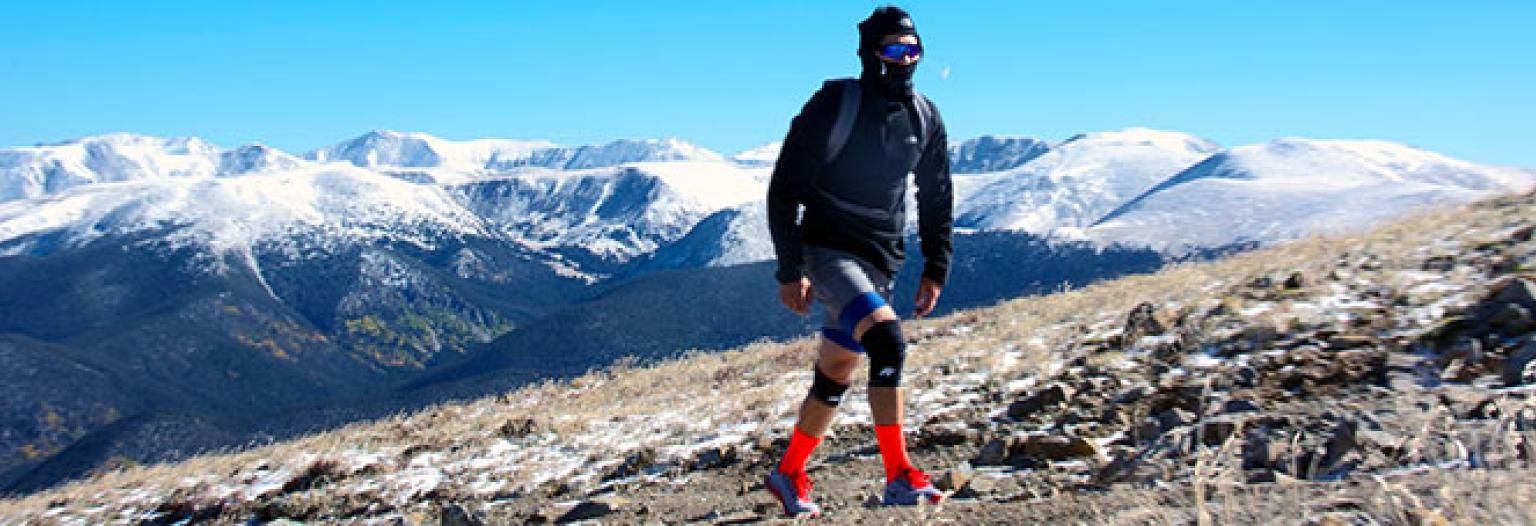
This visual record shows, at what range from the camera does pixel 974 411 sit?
973 centimetres

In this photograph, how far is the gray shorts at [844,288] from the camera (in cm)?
579

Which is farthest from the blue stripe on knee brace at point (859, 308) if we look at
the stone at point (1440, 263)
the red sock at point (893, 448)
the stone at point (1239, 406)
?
the stone at point (1440, 263)

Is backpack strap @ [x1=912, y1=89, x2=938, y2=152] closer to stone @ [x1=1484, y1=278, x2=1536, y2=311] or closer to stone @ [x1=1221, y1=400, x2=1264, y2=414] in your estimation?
stone @ [x1=1221, y1=400, x2=1264, y2=414]

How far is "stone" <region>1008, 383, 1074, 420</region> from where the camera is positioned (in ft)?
29.6

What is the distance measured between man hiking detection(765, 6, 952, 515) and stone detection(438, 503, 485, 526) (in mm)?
2513

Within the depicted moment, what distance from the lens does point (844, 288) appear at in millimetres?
5855

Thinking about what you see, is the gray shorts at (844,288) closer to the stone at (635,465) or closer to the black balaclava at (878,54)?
the black balaclava at (878,54)

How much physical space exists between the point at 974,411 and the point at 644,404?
5883 millimetres

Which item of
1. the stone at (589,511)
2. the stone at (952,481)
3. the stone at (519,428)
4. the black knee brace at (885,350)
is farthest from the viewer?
the stone at (519,428)

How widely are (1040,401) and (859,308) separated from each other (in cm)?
388

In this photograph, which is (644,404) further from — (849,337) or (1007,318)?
(849,337)

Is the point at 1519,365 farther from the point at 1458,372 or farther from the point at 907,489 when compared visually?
the point at 907,489

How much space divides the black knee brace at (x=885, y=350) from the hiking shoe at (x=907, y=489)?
505mm

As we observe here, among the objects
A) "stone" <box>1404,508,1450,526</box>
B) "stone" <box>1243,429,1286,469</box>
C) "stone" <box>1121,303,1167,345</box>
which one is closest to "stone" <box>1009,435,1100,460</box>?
"stone" <box>1243,429,1286,469</box>
